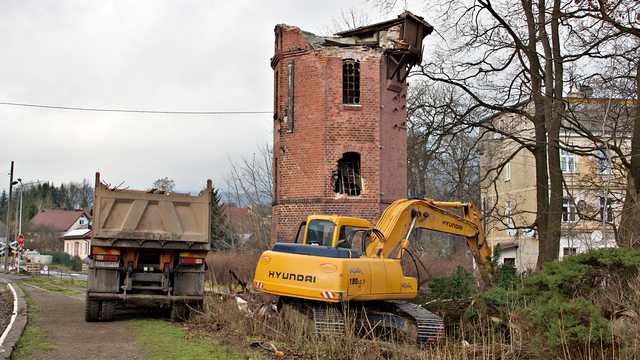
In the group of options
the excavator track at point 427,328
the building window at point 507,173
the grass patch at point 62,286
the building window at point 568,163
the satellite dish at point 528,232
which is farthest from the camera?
the building window at point 507,173

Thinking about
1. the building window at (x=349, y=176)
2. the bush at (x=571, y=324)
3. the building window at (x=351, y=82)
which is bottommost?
the bush at (x=571, y=324)

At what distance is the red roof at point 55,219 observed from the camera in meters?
102

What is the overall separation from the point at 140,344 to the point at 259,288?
2769 mm

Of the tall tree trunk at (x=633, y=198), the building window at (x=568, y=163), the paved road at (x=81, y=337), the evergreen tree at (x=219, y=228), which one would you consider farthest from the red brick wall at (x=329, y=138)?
the evergreen tree at (x=219, y=228)

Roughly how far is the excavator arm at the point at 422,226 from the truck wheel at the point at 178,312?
4144mm

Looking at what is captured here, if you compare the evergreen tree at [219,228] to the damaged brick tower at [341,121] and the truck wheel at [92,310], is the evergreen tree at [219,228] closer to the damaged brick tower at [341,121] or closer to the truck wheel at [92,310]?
the damaged brick tower at [341,121]

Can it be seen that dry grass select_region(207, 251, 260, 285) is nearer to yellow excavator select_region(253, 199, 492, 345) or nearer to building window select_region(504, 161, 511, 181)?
yellow excavator select_region(253, 199, 492, 345)

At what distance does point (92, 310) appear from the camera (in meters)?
14.2

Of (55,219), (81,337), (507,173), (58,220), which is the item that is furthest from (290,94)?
(55,219)

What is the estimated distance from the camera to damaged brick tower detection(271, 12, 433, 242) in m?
23.8

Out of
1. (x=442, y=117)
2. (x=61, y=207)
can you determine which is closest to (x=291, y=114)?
(x=442, y=117)

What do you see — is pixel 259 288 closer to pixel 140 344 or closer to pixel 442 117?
pixel 140 344

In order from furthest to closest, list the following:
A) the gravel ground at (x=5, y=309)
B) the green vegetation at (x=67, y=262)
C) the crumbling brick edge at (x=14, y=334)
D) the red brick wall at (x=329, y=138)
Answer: the green vegetation at (x=67, y=262)
the red brick wall at (x=329, y=138)
the gravel ground at (x=5, y=309)
the crumbling brick edge at (x=14, y=334)

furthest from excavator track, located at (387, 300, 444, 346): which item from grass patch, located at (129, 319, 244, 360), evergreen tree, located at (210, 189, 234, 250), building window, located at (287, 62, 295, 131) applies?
evergreen tree, located at (210, 189, 234, 250)
